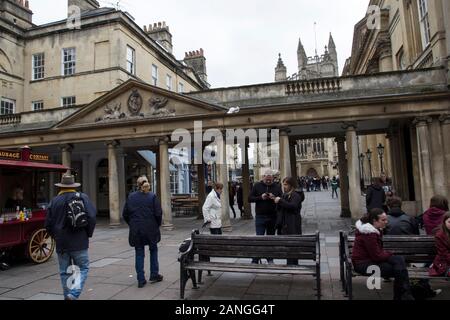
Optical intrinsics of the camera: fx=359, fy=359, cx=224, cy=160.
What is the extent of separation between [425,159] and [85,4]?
76.7ft

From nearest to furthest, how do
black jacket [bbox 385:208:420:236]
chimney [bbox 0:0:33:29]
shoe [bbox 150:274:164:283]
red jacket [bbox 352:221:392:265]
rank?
red jacket [bbox 352:221:392:265] < black jacket [bbox 385:208:420:236] < shoe [bbox 150:274:164:283] < chimney [bbox 0:0:33:29]

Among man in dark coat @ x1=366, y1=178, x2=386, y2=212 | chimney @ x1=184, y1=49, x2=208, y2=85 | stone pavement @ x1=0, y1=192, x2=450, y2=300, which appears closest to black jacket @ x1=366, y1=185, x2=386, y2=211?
man in dark coat @ x1=366, y1=178, x2=386, y2=212

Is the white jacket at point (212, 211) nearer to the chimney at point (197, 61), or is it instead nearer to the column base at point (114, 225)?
the column base at point (114, 225)

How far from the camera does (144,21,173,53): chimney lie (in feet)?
99.2

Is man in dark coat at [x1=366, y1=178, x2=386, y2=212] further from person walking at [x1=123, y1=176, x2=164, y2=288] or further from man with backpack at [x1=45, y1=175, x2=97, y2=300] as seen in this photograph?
man with backpack at [x1=45, y1=175, x2=97, y2=300]

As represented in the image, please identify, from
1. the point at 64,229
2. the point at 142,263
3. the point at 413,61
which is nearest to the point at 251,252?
the point at 142,263

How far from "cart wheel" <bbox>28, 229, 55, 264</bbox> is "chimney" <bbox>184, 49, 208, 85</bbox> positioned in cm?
3062

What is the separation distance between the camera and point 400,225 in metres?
5.82

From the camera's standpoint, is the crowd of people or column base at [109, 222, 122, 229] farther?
column base at [109, 222, 122, 229]

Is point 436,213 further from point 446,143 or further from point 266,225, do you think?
point 446,143

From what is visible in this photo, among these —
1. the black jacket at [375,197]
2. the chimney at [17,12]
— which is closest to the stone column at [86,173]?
the chimney at [17,12]

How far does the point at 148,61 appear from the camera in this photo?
2441 centimetres

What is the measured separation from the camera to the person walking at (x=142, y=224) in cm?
590

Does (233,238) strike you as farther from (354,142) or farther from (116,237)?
(354,142)
